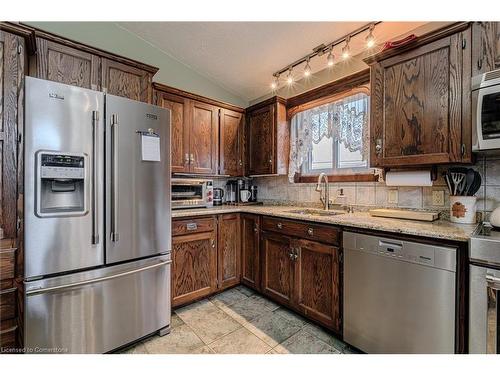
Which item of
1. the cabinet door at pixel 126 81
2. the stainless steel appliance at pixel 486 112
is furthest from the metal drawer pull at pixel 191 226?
the stainless steel appliance at pixel 486 112

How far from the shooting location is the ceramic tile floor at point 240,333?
1.61m

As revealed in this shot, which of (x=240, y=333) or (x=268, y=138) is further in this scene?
(x=268, y=138)

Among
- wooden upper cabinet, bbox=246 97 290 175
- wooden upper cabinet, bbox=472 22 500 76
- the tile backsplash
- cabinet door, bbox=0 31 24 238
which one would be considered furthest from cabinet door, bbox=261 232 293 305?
cabinet door, bbox=0 31 24 238

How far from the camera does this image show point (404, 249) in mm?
1326

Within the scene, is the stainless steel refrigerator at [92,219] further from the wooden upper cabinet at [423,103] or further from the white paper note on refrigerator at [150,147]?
the wooden upper cabinet at [423,103]

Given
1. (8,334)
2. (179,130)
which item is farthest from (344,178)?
(8,334)

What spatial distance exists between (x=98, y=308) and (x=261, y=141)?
2235 millimetres

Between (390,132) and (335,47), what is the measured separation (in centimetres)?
106

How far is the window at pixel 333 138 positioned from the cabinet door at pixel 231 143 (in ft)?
2.24

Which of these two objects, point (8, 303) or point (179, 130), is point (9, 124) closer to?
point (8, 303)

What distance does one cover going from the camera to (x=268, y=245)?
7.36 feet

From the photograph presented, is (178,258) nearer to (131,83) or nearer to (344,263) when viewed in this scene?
(344,263)

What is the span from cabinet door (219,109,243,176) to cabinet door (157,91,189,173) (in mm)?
463
